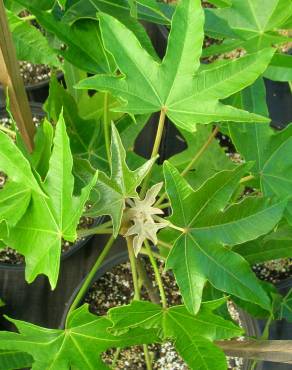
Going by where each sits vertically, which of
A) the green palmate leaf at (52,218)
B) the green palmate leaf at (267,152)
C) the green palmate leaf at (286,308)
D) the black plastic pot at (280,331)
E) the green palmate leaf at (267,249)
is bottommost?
the black plastic pot at (280,331)

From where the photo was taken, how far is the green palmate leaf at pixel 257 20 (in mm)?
752

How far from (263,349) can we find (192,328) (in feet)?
0.31

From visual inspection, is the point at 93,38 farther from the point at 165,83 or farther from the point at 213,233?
the point at 213,233

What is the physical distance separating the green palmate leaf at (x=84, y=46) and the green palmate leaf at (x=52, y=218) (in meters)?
0.17

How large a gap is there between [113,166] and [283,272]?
0.63 m

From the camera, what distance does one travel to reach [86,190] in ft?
1.73

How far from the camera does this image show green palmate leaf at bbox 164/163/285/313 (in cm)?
63

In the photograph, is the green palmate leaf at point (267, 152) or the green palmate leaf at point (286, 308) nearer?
the green palmate leaf at point (267, 152)

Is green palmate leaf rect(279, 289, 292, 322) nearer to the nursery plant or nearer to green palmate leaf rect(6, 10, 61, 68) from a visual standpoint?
the nursery plant

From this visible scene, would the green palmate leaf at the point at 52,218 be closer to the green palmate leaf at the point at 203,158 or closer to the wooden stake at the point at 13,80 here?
the wooden stake at the point at 13,80

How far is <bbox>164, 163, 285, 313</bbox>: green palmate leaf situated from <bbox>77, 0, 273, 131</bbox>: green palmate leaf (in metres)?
0.08

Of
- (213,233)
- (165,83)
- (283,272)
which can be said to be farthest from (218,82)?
(283,272)

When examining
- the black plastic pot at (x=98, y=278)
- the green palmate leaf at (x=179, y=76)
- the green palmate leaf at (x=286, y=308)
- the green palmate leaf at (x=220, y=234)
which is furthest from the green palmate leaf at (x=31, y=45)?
the green palmate leaf at (x=286, y=308)

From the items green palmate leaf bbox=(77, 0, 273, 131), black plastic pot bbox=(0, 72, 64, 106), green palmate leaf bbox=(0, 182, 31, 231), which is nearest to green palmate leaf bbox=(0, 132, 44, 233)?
green palmate leaf bbox=(0, 182, 31, 231)
